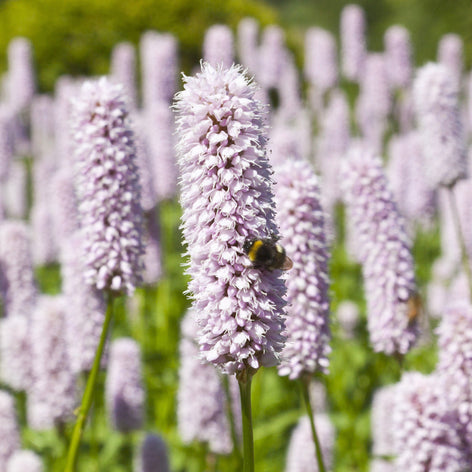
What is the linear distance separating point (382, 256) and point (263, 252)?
1.81 meters

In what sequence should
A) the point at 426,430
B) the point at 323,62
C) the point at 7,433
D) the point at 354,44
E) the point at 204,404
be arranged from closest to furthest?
the point at 426,430 → the point at 7,433 → the point at 204,404 → the point at 354,44 → the point at 323,62

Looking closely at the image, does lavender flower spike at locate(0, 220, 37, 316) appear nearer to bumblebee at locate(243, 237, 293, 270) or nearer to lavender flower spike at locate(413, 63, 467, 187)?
lavender flower spike at locate(413, 63, 467, 187)

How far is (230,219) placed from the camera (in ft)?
8.18

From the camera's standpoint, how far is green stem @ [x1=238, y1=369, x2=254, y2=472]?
2545mm

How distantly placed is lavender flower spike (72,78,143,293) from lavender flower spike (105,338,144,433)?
1.96 metres

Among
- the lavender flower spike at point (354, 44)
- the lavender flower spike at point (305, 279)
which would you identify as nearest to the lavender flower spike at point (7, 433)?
the lavender flower spike at point (305, 279)

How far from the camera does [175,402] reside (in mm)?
6898

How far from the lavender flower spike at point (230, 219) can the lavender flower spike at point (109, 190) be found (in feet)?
3.44

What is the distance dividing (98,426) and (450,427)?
13.0 feet

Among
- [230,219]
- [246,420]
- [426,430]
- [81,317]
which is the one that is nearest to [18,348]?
[81,317]

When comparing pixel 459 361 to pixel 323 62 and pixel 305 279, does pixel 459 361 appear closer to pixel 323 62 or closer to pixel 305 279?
pixel 305 279

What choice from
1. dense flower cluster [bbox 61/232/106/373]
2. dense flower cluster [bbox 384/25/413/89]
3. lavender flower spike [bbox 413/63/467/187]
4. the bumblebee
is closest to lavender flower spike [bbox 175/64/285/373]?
the bumblebee

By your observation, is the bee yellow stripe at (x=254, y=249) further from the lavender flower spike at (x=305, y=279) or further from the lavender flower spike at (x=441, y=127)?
the lavender flower spike at (x=441, y=127)

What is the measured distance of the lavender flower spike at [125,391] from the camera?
5.47 m
